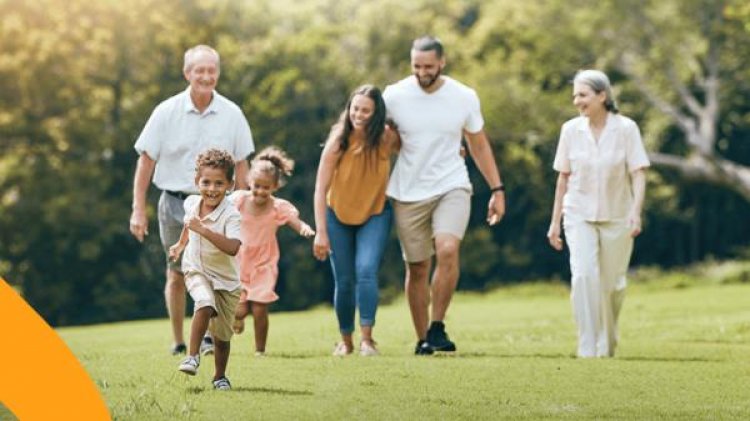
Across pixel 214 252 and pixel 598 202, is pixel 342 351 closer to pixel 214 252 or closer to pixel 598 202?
pixel 598 202

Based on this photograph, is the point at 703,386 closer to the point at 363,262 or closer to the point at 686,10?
the point at 363,262

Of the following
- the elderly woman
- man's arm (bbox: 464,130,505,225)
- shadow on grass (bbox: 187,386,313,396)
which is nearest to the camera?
shadow on grass (bbox: 187,386,313,396)

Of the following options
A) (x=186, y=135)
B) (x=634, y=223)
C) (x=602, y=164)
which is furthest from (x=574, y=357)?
(x=186, y=135)

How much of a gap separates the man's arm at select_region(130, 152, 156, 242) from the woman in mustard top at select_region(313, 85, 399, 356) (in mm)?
1356

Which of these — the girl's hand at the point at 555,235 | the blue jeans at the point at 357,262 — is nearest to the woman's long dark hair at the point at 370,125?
the blue jeans at the point at 357,262

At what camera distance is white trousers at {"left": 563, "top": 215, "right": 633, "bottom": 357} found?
13734 mm

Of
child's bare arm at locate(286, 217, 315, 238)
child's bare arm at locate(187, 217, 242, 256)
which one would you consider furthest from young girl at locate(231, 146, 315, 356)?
child's bare arm at locate(187, 217, 242, 256)

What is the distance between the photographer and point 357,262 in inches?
513

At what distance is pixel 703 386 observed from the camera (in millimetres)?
11086

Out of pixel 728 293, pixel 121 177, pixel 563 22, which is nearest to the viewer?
pixel 728 293

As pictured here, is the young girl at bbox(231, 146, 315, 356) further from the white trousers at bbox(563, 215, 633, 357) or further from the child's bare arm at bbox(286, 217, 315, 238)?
the white trousers at bbox(563, 215, 633, 357)

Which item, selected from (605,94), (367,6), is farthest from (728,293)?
(367,6)

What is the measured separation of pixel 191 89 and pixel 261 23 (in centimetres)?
4120

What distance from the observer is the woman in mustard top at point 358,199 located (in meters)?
12.8
